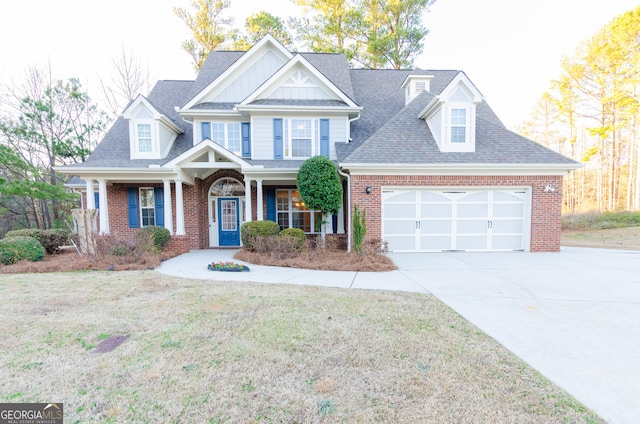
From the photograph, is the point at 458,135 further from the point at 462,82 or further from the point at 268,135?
the point at 268,135

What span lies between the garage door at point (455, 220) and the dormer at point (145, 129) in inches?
357

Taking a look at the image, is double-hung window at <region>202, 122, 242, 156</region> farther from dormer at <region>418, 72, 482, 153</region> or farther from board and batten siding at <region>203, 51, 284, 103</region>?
dormer at <region>418, 72, 482, 153</region>

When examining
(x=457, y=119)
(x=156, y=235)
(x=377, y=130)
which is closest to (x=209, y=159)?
(x=156, y=235)

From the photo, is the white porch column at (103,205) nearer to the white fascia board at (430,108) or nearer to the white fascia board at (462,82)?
the white fascia board at (430,108)

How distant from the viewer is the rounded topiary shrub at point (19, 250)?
8009 millimetres

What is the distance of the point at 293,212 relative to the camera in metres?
11.6

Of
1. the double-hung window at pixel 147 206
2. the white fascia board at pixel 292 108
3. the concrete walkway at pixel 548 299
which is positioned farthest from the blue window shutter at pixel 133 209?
the white fascia board at pixel 292 108

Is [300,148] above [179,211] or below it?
above

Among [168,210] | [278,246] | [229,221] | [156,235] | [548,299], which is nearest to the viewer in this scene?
[548,299]

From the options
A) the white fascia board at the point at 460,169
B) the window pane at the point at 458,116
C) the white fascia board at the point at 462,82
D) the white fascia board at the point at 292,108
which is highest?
the white fascia board at the point at 462,82

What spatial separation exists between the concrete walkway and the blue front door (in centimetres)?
210

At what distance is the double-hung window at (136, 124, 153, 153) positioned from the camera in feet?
36.7

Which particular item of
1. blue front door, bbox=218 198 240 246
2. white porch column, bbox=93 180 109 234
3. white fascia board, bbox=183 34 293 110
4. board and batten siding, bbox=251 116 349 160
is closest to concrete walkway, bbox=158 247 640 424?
blue front door, bbox=218 198 240 246

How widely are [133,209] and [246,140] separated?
5.26 metres
